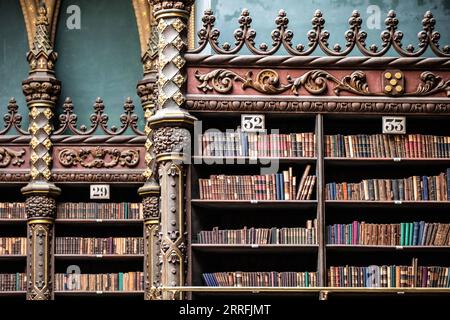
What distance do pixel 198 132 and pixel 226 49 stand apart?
0.79 meters

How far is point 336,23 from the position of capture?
14.5 m

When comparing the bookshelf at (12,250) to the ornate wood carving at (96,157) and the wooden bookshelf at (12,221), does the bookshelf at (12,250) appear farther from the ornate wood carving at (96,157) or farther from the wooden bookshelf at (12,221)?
the ornate wood carving at (96,157)

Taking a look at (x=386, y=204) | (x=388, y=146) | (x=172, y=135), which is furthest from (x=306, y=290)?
(x=172, y=135)

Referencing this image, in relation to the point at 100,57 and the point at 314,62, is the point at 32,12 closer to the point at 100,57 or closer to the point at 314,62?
the point at 100,57

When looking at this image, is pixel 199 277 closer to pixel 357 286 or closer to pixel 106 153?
pixel 357 286

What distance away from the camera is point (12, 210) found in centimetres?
1645

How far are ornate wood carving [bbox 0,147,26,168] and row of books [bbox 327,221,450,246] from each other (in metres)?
4.98

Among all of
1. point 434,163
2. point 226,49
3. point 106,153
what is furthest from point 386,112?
point 106,153

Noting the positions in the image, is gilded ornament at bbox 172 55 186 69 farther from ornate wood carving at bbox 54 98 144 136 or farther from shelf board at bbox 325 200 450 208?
ornate wood carving at bbox 54 98 144 136

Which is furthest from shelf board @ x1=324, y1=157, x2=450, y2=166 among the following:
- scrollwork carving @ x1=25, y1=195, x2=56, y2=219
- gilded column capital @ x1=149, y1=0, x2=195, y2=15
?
scrollwork carving @ x1=25, y1=195, x2=56, y2=219

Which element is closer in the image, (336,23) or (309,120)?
(309,120)

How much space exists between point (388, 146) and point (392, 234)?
0.79 metres

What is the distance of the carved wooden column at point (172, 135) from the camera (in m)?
12.5

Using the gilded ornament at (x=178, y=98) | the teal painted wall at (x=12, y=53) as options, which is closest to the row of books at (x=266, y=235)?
the gilded ornament at (x=178, y=98)
